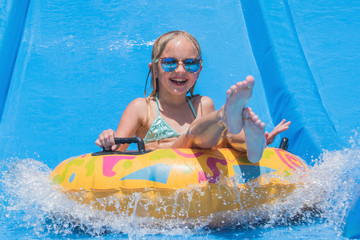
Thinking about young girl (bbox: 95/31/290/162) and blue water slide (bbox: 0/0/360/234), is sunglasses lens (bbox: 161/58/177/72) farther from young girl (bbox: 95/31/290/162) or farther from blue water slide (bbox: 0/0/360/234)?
blue water slide (bbox: 0/0/360/234)

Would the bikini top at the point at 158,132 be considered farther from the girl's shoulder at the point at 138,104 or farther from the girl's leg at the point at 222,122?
the girl's leg at the point at 222,122

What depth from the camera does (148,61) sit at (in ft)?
11.4

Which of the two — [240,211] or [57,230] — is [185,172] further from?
[57,230]

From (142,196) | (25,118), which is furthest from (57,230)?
(25,118)

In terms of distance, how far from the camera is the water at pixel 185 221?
175 cm

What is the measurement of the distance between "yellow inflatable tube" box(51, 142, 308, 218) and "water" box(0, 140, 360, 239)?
0.04 m

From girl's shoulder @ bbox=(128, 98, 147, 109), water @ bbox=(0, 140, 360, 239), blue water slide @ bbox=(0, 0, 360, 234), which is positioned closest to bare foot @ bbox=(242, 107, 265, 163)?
water @ bbox=(0, 140, 360, 239)

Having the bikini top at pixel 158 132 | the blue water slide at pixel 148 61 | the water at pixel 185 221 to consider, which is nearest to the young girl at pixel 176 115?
the bikini top at pixel 158 132

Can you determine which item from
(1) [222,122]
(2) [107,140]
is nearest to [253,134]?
(1) [222,122]

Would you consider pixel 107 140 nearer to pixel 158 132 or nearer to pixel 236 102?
pixel 158 132

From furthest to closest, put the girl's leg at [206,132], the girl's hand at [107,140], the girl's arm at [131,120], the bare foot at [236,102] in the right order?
the girl's arm at [131,120]
the girl's hand at [107,140]
the girl's leg at [206,132]
the bare foot at [236,102]

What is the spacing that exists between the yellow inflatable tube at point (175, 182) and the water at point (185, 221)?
0.14 feet

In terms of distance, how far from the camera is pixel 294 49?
10.8ft

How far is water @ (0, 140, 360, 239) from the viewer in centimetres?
175
